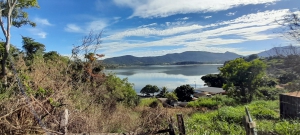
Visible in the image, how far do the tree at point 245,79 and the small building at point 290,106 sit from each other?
8.15m

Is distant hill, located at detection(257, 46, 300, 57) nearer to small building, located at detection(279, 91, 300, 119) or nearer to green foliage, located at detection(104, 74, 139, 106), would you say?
small building, located at detection(279, 91, 300, 119)

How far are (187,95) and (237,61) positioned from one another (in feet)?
38.2

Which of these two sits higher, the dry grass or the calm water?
the dry grass

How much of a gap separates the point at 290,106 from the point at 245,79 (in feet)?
28.6

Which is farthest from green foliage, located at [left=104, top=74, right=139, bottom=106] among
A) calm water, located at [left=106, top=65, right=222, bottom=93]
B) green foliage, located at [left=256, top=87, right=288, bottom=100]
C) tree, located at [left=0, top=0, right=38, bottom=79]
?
green foliage, located at [left=256, top=87, right=288, bottom=100]

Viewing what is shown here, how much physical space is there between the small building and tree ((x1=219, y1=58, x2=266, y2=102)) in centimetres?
815

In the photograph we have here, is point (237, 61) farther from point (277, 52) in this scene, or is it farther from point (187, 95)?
point (187, 95)

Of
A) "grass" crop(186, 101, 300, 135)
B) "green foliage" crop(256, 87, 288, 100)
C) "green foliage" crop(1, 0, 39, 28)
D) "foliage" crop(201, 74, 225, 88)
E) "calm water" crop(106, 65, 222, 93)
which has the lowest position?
"calm water" crop(106, 65, 222, 93)

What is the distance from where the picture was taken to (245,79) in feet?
49.3

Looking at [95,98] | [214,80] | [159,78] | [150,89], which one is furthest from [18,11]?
[159,78]

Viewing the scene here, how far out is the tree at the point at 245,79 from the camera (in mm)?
14867

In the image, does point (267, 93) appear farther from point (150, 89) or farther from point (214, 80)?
point (150, 89)

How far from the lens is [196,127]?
5.00m

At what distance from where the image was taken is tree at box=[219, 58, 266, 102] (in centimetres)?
1487
